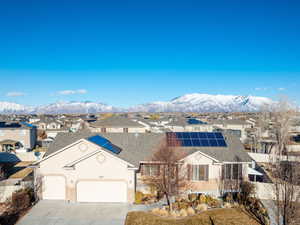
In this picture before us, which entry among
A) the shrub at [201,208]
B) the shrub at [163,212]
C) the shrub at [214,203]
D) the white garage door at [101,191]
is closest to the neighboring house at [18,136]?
the white garage door at [101,191]

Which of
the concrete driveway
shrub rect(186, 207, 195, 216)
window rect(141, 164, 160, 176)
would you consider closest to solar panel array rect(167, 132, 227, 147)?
window rect(141, 164, 160, 176)

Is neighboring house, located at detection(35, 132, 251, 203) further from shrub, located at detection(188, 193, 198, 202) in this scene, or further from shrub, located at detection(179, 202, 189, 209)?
shrub, located at detection(179, 202, 189, 209)

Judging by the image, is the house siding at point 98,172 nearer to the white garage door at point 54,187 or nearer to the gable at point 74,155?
the gable at point 74,155

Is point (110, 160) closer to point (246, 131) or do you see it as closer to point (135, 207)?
point (135, 207)

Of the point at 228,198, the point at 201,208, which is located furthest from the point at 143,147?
the point at 228,198

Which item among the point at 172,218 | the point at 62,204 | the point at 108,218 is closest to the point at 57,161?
the point at 62,204
